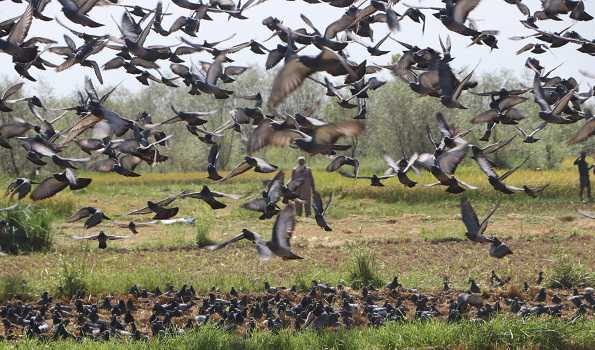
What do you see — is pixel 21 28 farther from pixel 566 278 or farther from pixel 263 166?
pixel 566 278

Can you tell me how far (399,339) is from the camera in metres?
5.80

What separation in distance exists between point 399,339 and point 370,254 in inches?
193

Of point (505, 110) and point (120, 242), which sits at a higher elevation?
point (505, 110)

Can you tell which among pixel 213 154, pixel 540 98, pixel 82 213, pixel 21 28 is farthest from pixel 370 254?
pixel 21 28

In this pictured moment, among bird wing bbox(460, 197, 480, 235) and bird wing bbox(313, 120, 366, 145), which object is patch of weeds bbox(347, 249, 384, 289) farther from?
bird wing bbox(313, 120, 366, 145)

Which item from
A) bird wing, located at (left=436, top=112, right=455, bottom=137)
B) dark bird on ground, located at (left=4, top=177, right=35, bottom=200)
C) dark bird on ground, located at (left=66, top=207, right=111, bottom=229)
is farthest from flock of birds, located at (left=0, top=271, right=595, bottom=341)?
bird wing, located at (left=436, top=112, right=455, bottom=137)

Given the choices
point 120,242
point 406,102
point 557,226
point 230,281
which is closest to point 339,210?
point 557,226

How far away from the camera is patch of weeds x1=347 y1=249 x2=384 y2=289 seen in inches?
356

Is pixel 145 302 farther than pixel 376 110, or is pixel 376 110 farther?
pixel 376 110

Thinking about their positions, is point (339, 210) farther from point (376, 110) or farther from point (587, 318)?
point (376, 110)

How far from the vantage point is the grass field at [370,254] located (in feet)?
19.3

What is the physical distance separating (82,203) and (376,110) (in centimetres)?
3518

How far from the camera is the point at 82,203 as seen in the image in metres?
27.7

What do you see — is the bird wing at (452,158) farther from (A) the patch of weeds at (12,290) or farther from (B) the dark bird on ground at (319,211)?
(A) the patch of weeds at (12,290)
